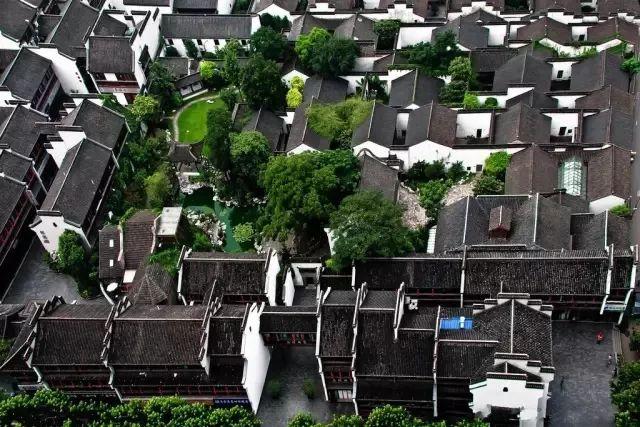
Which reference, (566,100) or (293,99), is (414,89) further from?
(566,100)

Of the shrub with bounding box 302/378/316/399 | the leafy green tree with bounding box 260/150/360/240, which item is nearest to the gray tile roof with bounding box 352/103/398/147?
the leafy green tree with bounding box 260/150/360/240

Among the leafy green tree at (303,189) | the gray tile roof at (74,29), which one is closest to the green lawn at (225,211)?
the leafy green tree at (303,189)

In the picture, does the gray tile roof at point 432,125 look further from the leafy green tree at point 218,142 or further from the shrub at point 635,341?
the shrub at point 635,341

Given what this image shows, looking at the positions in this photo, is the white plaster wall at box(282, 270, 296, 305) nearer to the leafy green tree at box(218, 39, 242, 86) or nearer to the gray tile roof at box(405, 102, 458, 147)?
the gray tile roof at box(405, 102, 458, 147)

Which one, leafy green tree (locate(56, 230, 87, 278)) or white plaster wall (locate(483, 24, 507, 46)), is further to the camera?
white plaster wall (locate(483, 24, 507, 46))

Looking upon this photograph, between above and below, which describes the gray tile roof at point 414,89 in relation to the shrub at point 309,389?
above

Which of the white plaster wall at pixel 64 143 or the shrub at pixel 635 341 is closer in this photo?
the shrub at pixel 635 341
